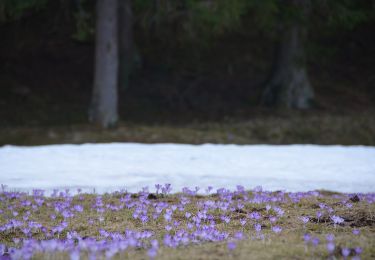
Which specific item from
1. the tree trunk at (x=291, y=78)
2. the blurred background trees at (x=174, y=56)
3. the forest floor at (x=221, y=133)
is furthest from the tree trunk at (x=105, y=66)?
the tree trunk at (x=291, y=78)

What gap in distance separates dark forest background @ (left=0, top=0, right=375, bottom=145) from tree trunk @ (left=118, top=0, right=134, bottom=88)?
78 millimetres

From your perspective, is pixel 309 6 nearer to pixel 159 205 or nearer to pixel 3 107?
pixel 3 107

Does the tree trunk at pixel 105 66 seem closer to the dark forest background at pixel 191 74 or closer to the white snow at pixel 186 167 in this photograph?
the dark forest background at pixel 191 74

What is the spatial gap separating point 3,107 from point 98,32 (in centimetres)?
531

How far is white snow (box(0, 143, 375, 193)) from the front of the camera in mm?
8609

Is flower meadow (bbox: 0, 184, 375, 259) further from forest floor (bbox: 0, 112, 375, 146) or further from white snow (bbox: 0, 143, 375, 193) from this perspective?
forest floor (bbox: 0, 112, 375, 146)

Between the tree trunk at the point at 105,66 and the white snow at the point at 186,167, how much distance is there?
11.7ft

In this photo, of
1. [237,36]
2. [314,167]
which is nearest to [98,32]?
[314,167]

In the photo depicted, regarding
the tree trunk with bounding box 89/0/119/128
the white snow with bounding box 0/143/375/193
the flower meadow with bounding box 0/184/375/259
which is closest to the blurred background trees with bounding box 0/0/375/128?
the tree trunk with bounding box 89/0/119/128

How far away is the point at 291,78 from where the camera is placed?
19.2 m

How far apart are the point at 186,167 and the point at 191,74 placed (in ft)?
44.0

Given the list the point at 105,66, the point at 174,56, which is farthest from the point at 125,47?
the point at 105,66

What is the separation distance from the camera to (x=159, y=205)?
20.5ft

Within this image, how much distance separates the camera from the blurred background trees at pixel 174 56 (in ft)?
49.5
